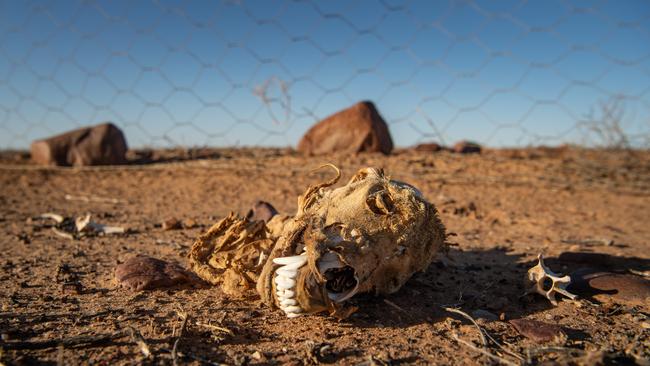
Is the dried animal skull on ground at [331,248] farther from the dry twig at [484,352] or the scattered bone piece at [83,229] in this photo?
the scattered bone piece at [83,229]

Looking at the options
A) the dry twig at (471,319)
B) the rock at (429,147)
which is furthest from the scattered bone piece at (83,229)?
the rock at (429,147)

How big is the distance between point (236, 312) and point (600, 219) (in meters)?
3.15

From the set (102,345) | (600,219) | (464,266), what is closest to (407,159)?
(600,219)

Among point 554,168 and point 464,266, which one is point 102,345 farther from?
point 554,168

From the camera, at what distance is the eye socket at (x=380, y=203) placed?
1.57 meters

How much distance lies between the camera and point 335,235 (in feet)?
4.81

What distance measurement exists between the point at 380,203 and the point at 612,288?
1027 millimetres

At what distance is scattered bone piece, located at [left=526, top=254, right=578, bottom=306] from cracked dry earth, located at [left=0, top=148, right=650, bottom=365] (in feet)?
0.12

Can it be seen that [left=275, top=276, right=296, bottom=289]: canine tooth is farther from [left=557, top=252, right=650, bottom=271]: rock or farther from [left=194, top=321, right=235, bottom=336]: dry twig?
[left=557, top=252, right=650, bottom=271]: rock

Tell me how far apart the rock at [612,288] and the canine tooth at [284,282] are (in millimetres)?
1187

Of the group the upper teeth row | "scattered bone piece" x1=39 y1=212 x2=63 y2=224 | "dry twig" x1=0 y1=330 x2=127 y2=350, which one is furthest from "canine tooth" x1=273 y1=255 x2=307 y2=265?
"scattered bone piece" x1=39 y1=212 x2=63 y2=224

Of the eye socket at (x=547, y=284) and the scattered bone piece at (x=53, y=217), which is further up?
the scattered bone piece at (x=53, y=217)

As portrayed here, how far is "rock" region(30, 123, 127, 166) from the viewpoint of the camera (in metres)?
5.62

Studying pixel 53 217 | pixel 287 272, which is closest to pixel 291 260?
pixel 287 272
